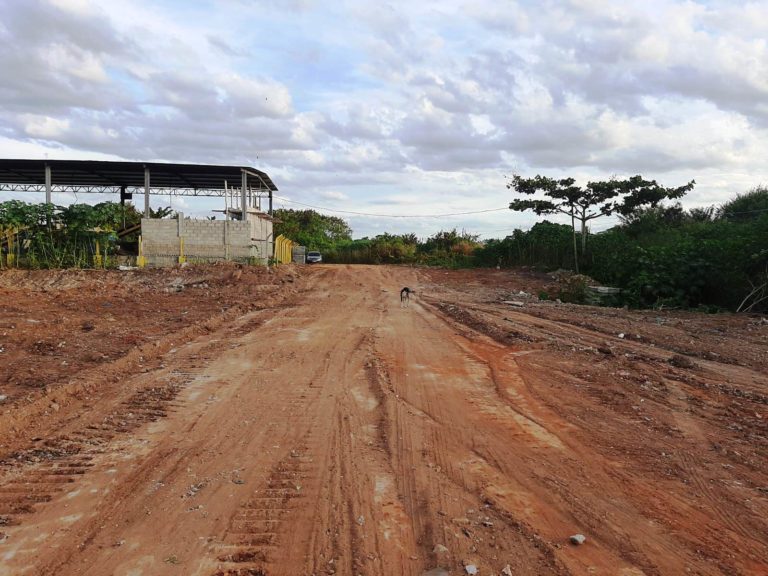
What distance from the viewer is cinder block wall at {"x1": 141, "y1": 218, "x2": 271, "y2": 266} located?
1019 inches

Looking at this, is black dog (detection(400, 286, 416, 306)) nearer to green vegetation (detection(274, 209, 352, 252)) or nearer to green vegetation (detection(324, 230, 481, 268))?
green vegetation (detection(324, 230, 481, 268))

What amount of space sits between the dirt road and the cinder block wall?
18.1m

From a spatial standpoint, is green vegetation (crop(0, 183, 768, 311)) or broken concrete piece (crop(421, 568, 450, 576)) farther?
green vegetation (crop(0, 183, 768, 311))

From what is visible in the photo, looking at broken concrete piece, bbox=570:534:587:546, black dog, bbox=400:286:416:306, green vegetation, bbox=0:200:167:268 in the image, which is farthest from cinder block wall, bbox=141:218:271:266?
broken concrete piece, bbox=570:534:587:546

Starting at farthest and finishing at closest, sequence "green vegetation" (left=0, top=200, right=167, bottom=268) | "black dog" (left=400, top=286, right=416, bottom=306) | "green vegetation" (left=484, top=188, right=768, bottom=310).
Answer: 1. "green vegetation" (left=0, top=200, right=167, bottom=268)
2. "black dog" (left=400, top=286, right=416, bottom=306)
3. "green vegetation" (left=484, top=188, right=768, bottom=310)

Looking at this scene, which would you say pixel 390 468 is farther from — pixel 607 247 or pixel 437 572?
pixel 607 247

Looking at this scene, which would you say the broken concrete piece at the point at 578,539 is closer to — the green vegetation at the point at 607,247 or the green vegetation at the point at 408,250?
the green vegetation at the point at 607,247

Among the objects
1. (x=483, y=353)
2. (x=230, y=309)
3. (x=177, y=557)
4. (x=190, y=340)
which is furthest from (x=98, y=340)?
(x=177, y=557)

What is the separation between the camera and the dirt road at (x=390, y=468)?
3.39 m

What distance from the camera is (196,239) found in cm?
2608

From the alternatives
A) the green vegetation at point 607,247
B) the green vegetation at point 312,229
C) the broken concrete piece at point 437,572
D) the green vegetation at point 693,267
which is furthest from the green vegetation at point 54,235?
the broken concrete piece at point 437,572

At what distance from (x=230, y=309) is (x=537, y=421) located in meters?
10.2

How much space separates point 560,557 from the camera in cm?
337

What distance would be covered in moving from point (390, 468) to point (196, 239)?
77.0ft
